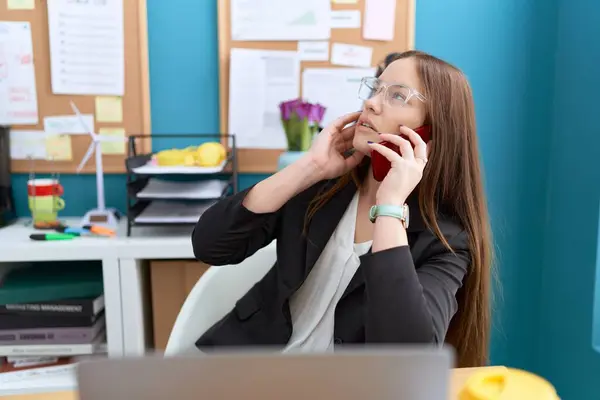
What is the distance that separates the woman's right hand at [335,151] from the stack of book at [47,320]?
36.5 inches

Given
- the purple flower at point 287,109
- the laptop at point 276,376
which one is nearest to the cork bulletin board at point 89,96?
the purple flower at point 287,109

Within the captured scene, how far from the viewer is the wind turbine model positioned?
1860 mm

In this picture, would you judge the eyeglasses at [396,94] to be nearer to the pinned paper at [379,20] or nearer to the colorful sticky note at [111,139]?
the pinned paper at [379,20]

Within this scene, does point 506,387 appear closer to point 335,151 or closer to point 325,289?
point 325,289

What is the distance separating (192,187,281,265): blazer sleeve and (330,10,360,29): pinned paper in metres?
1.08

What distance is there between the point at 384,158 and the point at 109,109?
4.36 feet

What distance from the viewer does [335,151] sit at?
1.16 meters

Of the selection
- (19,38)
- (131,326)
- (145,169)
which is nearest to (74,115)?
(19,38)

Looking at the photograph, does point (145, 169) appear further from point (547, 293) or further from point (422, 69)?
point (547, 293)

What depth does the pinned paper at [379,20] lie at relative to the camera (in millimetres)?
2016

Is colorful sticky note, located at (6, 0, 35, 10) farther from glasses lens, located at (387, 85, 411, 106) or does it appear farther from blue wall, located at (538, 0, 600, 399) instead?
blue wall, located at (538, 0, 600, 399)

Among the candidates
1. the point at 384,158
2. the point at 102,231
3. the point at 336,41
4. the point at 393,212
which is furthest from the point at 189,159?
the point at 393,212

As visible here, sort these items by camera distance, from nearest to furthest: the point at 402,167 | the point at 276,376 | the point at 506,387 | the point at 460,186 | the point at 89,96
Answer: the point at 276,376
the point at 506,387
the point at 402,167
the point at 460,186
the point at 89,96

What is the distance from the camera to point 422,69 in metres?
1.04
